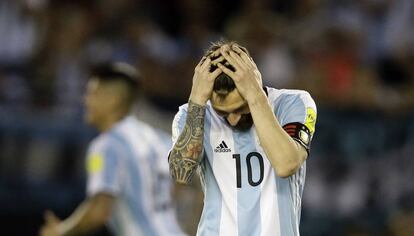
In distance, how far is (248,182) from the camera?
557 centimetres

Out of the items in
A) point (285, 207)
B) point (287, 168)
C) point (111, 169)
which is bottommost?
point (111, 169)

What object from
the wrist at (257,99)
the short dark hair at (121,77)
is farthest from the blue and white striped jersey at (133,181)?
the wrist at (257,99)

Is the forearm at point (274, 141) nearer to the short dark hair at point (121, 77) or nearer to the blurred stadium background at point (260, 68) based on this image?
the short dark hair at point (121, 77)

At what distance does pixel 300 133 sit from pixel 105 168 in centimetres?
288

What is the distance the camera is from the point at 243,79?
5.32 metres

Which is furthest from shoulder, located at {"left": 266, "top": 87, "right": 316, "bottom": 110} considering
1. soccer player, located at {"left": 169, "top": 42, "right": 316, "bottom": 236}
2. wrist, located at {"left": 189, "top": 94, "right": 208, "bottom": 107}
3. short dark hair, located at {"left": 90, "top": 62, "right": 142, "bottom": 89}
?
short dark hair, located at {"left": 90, "top": 62, "right": 142, "bottom": 89}

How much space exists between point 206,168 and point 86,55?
21.7ft

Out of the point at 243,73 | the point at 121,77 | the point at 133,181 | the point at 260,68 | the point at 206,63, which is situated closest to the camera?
the point at 243,73

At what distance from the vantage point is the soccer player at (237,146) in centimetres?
538

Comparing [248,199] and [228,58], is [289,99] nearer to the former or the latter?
[228,58]

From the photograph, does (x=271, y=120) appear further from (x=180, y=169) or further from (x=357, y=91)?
(x=357, y=91)

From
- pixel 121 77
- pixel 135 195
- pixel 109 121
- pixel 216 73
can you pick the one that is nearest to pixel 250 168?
pixel 216 73

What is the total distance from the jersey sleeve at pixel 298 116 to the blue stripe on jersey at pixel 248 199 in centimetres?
21

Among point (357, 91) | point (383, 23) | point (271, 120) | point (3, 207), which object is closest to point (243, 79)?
point (271, 120)
